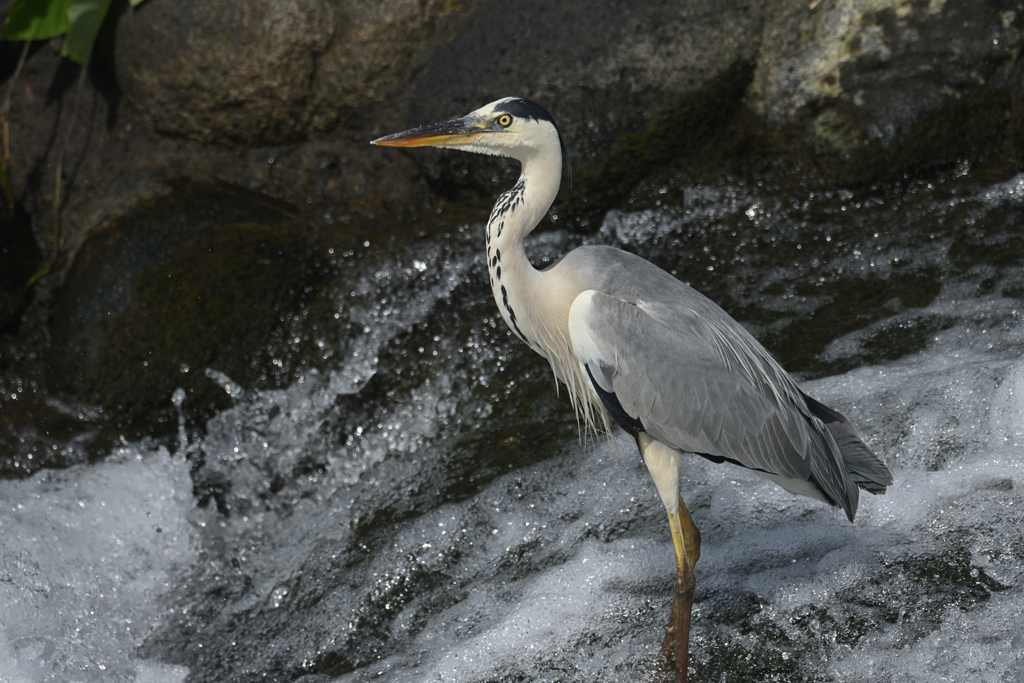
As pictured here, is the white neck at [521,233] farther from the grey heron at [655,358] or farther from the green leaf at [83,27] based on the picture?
the green leaf at [83,27]

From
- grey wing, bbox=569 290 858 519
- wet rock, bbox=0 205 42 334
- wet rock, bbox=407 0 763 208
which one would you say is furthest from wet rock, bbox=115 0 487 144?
grey wing, bbox=569 290 858 519

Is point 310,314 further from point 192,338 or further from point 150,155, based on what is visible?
point 150,155

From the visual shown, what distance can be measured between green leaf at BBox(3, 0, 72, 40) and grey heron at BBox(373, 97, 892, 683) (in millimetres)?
3652

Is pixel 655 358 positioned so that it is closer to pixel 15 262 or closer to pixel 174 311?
pixel 174 311

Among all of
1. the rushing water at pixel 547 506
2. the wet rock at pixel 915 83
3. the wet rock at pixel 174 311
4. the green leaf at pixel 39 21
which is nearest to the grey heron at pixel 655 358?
the rushing water at pixel 547 506

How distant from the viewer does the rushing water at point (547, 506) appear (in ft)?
10.6

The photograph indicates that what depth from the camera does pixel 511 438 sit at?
4.21 metres

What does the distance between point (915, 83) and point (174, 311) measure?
3.95 m

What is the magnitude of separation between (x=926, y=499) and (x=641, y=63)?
2.71 meters

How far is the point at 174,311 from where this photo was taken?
461 cm

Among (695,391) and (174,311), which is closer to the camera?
(695,391)

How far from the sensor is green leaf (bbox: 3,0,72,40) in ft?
18.2

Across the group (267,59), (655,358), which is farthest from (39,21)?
(655,358)

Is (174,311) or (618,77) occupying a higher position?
(618,77)
